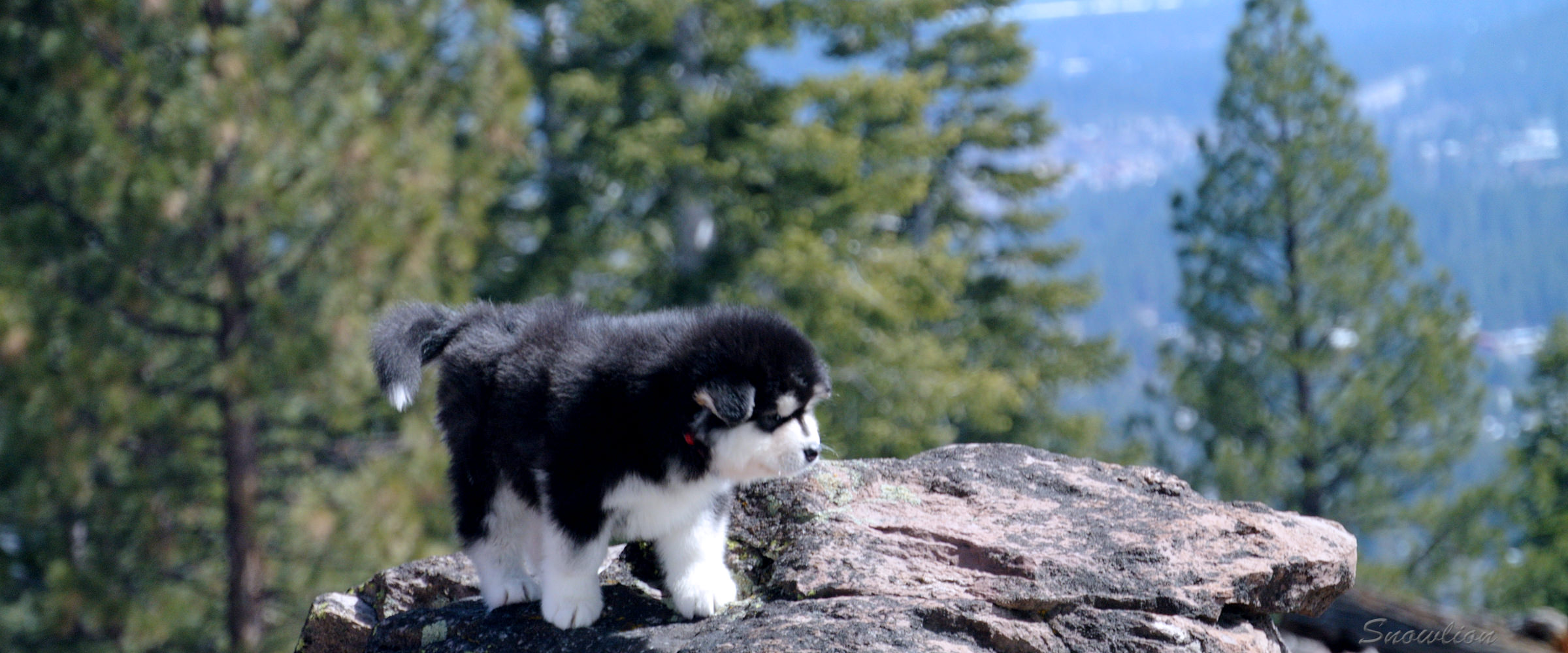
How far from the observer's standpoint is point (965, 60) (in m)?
23.3

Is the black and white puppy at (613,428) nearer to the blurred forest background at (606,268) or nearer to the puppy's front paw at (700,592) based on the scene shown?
the puppy's front paw at (700,592)

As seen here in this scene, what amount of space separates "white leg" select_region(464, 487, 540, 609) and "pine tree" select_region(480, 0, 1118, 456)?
27.0 feet

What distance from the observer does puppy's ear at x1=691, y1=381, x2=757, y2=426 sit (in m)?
3.44

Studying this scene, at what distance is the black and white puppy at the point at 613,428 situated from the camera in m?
3.54

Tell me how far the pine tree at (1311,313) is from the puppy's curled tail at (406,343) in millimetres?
16073

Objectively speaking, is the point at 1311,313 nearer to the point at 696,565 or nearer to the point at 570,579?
the point at 696,565

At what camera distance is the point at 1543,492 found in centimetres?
1527

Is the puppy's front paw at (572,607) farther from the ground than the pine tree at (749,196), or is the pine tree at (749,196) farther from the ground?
the pine tree at (749,196)

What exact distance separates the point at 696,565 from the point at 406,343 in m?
1.28

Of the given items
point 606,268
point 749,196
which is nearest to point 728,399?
point 749,196

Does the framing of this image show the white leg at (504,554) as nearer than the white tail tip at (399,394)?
No

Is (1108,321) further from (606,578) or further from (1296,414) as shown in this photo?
(606,578)

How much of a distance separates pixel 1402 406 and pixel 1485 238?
112 m

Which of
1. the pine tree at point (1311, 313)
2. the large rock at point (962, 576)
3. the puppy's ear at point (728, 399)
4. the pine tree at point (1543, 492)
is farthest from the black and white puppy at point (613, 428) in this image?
the pine tree at point (1311, 313)
